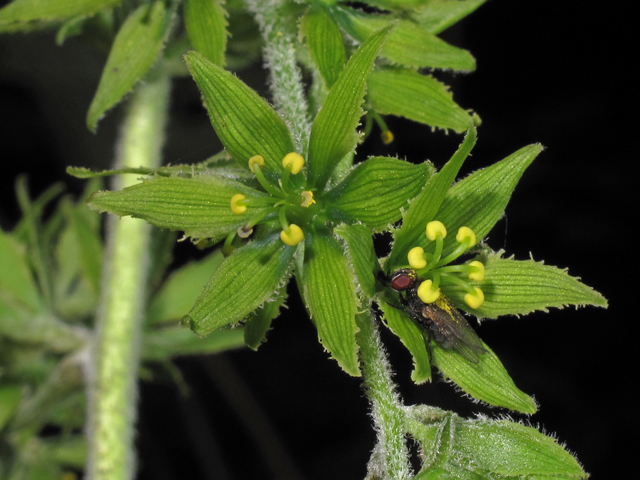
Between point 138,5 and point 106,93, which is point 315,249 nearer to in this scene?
point 106,93

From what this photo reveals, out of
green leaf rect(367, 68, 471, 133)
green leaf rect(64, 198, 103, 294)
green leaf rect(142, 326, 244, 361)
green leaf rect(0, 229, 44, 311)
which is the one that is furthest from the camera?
green leaf rect(142, 326, 244, 361)

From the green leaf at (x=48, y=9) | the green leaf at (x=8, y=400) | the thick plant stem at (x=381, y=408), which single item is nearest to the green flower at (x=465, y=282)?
the thick plant stem at (x=381, y=408)

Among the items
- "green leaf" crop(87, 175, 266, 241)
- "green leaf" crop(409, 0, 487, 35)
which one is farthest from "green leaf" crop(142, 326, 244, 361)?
"green leaf" crop(409, 0, 487, 35)

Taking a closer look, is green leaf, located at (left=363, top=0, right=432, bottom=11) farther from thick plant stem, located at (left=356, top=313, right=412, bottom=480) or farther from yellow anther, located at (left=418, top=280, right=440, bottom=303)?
thick plant stem, located at (left=356, top=313, right=412, bottom=480)

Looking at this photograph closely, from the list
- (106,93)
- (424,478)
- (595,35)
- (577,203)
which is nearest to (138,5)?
(106,93)

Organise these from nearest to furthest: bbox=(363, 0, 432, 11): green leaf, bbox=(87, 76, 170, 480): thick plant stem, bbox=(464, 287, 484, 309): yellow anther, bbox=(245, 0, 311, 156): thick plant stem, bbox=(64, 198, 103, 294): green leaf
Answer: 1. bbox=(464, 287, 484, 309): yellow anther
2. bbox=(245, 0, 311, 156): thick plant stem
3. bbox=(363, 0, 432, 11): green leaf
4. bbox=(87, 76, 170, 480): thick plant stem
5. bbox=(64, 198, 103, 294): green leaf

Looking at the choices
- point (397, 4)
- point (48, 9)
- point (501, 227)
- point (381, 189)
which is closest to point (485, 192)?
point (381, 189)

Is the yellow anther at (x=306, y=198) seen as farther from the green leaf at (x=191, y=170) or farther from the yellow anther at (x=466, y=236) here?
the yellow anther at (x=466, y=236)
